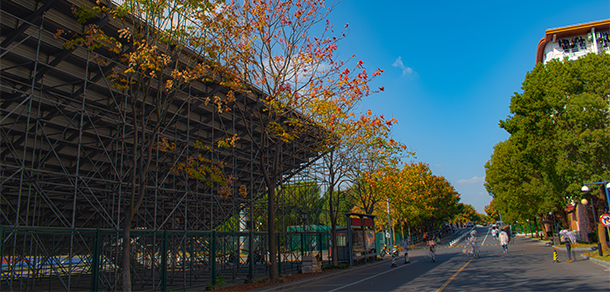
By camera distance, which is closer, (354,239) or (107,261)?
(107,261)

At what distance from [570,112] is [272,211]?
19.8 meters

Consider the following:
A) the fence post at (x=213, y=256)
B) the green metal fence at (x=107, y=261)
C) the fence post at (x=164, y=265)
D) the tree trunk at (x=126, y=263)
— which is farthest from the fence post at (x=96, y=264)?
the fence post at (x=213, y=256)

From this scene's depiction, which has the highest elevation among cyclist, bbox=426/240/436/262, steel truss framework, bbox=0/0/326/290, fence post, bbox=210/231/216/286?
steel truss framework, bbox=0/0/326/290

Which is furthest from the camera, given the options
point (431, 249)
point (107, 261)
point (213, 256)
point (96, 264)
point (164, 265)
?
point (431, 249)

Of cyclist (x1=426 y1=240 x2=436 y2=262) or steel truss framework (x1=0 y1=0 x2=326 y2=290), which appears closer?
steel truss framework (x1=0 y1=0 x2=326 y2=290)

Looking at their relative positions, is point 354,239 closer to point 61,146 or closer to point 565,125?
point 565,125

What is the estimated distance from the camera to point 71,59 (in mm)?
16109

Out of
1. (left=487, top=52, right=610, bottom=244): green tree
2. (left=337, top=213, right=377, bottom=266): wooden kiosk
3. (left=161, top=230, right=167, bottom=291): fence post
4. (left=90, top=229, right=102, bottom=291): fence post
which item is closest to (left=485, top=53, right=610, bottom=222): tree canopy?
(left=487, top=52, right=610, bottom=244): green tree

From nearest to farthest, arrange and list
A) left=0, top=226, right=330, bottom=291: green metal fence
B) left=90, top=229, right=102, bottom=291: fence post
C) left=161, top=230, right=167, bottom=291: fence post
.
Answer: left=0, top=226, right=330, bottom=291: green metal fence < left=90, top=229, right=102, bottom=291: fence post < left=161, top=230, right=167, bottom=291: fence post

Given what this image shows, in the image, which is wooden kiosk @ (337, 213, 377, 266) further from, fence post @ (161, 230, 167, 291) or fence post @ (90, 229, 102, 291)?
fence post @ (90, 229, 102, 291)

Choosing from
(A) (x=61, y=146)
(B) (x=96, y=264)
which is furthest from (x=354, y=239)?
(A) (x=61, y=146)

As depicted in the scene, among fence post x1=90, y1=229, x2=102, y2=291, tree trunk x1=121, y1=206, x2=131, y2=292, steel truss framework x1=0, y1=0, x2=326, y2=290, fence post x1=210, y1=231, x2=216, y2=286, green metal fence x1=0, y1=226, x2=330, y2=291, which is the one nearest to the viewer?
tree trunk x1=121, y1=206, x2=131, y2=292

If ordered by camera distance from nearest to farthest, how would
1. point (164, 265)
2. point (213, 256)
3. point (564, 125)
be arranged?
Result: 1. point (164, 265)
2. point (213, 256)
3. point (564, 125)

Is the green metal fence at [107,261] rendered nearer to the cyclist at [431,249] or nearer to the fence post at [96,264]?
the fence post at [96,264]
